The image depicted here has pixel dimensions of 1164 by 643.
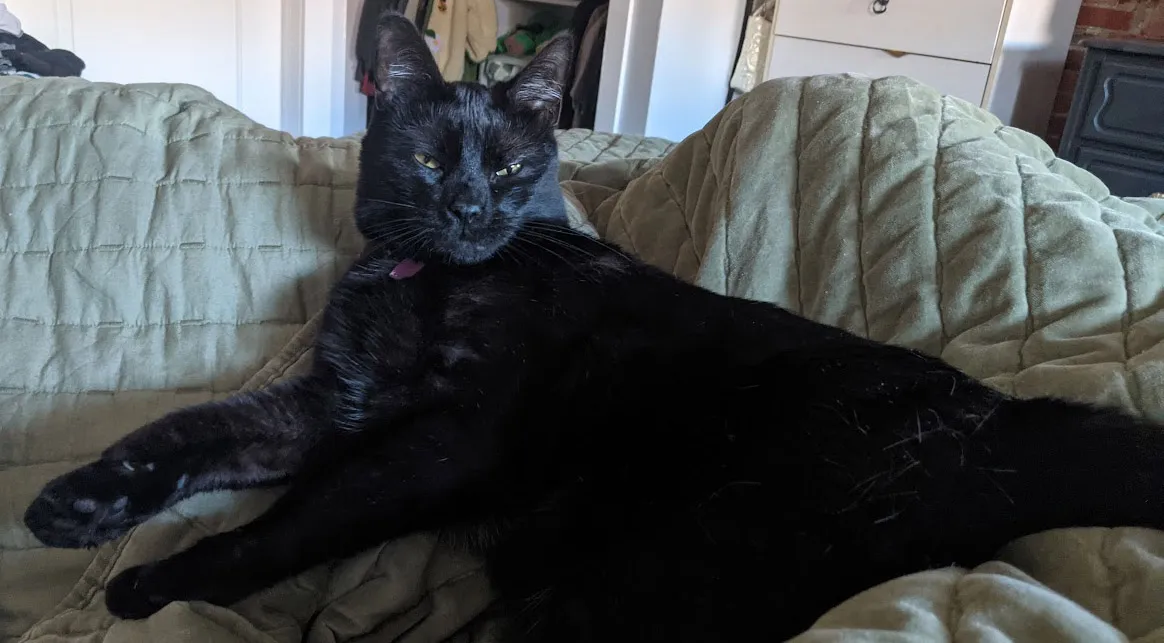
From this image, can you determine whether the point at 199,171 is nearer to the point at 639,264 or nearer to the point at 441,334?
the point at 441,334

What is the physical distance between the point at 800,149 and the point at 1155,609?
76 cm

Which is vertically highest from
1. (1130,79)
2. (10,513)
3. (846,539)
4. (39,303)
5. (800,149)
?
(1130,79)

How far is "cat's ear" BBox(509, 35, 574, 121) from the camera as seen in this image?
113 centimetres

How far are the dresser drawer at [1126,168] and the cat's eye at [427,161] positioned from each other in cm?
196

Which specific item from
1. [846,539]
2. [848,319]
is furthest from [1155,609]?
[848,319]

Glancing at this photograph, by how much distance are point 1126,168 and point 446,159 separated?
2.06 m

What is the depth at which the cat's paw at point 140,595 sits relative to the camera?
31.0 inches

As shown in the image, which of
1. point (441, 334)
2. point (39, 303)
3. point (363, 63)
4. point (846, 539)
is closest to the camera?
point (846, 539)

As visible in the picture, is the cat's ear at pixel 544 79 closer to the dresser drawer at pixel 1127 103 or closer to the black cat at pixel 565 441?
the black cat at pixel 565 441

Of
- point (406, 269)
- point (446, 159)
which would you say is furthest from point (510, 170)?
point (406, 269)

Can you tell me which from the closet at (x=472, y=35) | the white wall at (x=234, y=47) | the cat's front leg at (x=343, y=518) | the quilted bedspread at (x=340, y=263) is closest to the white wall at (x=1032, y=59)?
the quilted bedspread at (x=340, y=263)

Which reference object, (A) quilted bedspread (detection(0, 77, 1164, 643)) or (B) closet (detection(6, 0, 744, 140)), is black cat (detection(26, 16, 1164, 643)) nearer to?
(A) quilted bedspread (detection(0, 77, 1164, 643))

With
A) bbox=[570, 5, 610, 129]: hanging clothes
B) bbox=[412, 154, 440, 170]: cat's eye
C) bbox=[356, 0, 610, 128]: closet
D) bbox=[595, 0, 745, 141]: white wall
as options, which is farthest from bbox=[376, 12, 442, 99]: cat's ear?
bbox=[356, 0, 610, 128]: closet

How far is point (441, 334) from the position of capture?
3.05 feet
